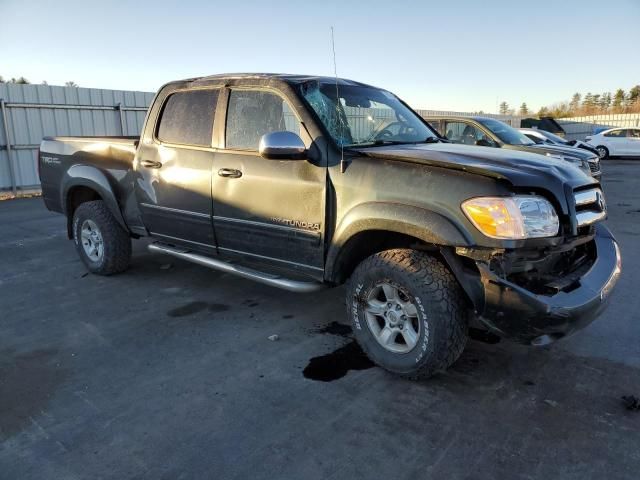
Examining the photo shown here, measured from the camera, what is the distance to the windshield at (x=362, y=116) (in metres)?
3.75

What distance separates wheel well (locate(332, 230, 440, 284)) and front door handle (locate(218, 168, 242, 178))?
3.65 feet

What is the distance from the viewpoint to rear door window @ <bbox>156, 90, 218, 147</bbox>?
4.36 meters

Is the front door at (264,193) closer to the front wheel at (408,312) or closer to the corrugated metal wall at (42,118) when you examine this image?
the front wheel at (408,312)

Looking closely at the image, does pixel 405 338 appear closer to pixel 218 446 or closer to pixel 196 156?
pixel 218 446

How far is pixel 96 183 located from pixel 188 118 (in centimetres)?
139

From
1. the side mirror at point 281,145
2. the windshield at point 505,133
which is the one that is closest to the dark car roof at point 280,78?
the side mirror at point 281,145

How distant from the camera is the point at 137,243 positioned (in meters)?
7.11

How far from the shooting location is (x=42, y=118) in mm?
12703

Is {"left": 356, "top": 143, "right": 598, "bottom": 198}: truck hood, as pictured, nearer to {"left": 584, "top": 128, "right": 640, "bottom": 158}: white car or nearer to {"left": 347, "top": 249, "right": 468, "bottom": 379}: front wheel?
{"left": 347, "top": 249, "right": 468, "bottom": 379}: front wheel

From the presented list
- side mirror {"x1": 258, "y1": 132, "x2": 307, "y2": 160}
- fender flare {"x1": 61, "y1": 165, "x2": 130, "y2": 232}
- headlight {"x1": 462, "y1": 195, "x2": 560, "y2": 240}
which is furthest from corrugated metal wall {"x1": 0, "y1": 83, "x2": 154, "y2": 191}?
headlight {"x1": 462, "y1": 195, "x2": 560, "y2": 240}

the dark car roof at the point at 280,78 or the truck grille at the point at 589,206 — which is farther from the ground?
the dark car roof at the point at 280,78

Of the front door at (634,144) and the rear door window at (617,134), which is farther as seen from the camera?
the rear door window at (617,134)

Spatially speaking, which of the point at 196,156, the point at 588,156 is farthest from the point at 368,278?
the point at 588,156

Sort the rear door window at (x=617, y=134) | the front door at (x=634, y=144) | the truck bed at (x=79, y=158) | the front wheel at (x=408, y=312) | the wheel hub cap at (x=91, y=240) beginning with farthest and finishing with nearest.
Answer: the rear door window at (x=617, y=134) → the front door at (x=634, y=144) → the wheel hub cap at (x=91, y=240) → the truck bed at (x=79, y=158) → the front wheel at (x=408, y=312)
